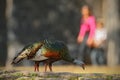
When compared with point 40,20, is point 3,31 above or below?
below

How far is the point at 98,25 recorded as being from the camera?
22000 mm

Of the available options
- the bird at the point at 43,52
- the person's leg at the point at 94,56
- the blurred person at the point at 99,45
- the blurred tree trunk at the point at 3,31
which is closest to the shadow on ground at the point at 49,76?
the bird at the point at 43,52

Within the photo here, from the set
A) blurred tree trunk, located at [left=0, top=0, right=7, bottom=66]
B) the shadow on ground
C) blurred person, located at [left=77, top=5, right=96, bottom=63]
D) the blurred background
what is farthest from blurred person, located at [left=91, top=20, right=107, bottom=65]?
the shadow on ground

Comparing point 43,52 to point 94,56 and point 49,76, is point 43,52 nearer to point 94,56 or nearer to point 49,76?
point 49,76

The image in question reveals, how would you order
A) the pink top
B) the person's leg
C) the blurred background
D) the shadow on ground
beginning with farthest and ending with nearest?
the blurred background, the person's leg, the pink top, the shadow on ground

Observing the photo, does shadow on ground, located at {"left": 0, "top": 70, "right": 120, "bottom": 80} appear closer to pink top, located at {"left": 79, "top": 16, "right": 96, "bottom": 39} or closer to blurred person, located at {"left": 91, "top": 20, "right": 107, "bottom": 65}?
pink top, located at {"left": 79, "top": 16, "right": 96, "bottom": 39}

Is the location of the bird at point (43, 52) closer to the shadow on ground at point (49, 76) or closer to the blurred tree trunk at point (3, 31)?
the shadow on ground at point (49, 76)

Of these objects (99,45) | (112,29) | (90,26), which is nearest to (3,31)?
(112,29)

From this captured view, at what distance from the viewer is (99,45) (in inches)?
853

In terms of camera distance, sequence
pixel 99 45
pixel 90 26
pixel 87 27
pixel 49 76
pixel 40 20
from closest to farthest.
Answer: pixel 49 76 → pixel 90 26 → pixel 87 27 → pixel 99 45 → pixel 40 20

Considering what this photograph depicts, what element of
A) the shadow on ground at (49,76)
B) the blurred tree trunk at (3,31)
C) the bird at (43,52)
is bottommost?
the shadow on ground at (49,76)

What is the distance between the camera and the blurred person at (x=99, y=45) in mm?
21109

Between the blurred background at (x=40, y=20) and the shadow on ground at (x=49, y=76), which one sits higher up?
the blurred background at (x=40, y=20)

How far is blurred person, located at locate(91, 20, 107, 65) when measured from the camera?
21.1 meters
